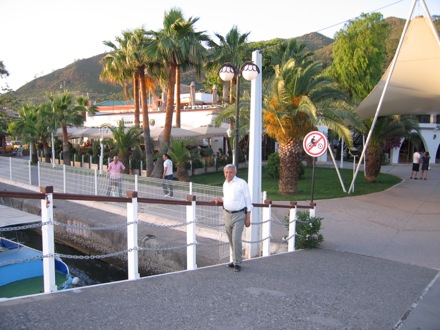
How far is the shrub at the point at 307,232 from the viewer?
8.52 metres

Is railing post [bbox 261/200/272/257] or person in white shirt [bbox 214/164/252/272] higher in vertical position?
person in white shirt [bbox 214/164/252/272]

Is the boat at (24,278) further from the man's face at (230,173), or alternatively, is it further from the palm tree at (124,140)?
the palm tree at (124,140)

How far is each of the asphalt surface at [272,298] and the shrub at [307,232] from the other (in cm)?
24

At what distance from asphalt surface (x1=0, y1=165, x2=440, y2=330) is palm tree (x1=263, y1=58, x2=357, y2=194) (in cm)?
748

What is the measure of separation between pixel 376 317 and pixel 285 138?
38.4 feet

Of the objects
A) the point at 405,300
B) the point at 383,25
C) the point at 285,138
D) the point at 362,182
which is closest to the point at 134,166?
the point at 285,138

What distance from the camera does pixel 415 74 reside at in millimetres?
15078

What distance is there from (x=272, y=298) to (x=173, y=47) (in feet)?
57.1

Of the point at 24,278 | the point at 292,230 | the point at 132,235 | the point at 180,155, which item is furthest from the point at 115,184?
the point at 132,235

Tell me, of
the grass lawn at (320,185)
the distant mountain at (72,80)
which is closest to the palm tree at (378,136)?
the grass lawn at (320,185)

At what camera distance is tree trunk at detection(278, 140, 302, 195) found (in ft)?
52.8

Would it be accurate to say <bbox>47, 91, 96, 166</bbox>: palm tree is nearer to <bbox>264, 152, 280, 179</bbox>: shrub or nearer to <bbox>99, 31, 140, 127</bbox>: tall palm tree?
<bbox>99, 31, 140, 127</bbox>: tall palm tree

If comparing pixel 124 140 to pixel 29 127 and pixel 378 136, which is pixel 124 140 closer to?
pixel 29 127

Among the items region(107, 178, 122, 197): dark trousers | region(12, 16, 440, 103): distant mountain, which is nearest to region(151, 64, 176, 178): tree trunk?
region(107, 178, 122, 197): dark trousers
